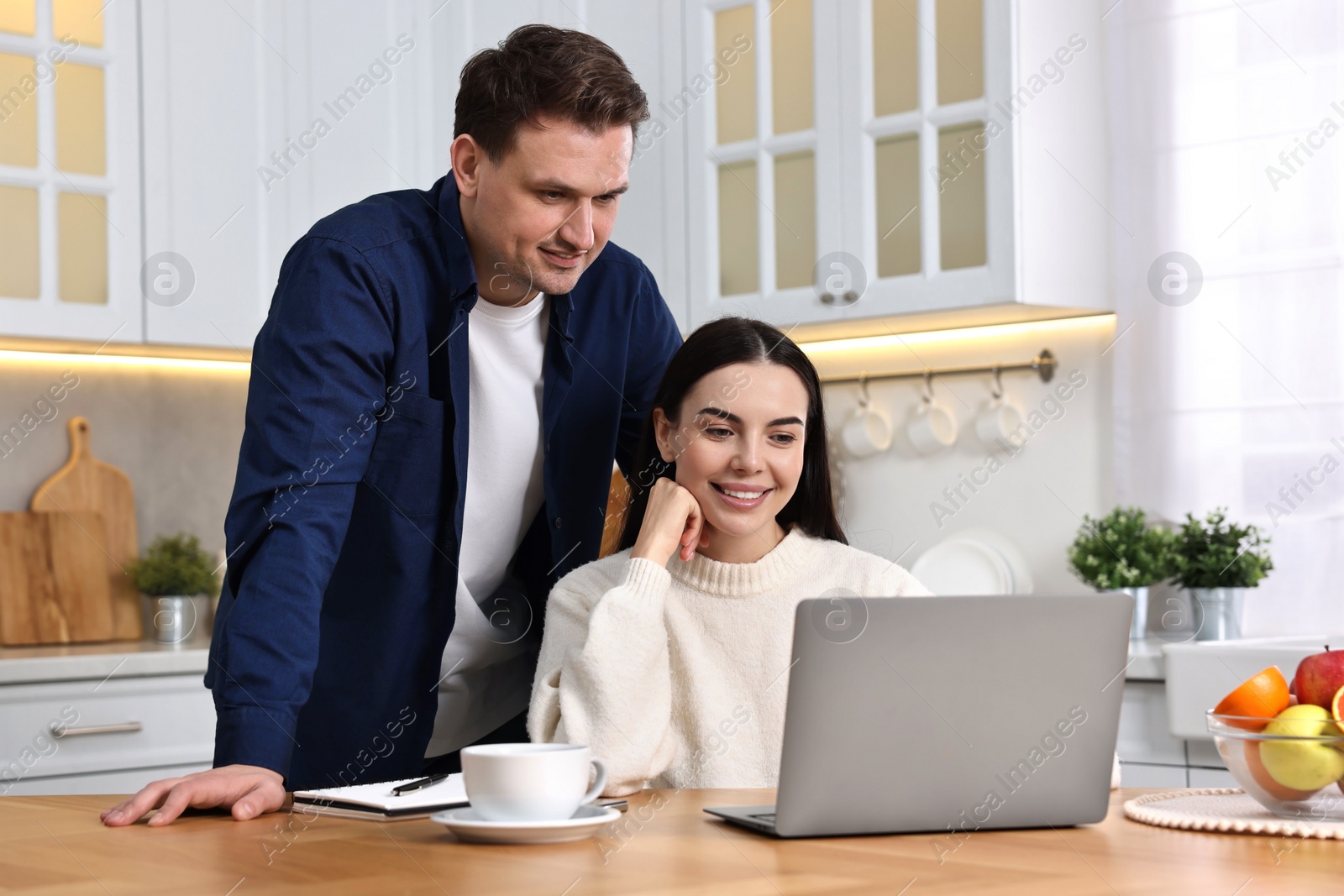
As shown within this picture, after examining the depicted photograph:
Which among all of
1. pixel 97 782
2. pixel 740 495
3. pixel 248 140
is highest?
pixel 248 140

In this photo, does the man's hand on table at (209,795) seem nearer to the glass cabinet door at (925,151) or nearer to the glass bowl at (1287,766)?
the glass bowl at (1287,766)

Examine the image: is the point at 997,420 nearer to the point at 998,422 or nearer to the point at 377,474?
the point at 998,422

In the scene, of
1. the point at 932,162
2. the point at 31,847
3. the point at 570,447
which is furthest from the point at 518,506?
the point at 932,162

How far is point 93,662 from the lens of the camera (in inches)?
109

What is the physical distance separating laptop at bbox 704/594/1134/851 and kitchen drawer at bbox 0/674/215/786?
1849 millimetres

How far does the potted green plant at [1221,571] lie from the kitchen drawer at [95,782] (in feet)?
6.24

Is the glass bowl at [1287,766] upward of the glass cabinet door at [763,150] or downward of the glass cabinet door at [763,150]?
downward

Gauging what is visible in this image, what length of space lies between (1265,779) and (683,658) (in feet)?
2.60

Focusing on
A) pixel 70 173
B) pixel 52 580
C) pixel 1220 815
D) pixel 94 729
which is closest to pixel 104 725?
pixel 94 729

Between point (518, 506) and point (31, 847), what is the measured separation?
0.85m

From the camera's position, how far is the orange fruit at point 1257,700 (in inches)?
43.8

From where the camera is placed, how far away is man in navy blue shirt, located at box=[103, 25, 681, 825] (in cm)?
148

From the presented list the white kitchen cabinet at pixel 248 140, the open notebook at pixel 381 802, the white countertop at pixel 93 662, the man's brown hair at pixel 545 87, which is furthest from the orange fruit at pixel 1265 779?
the white kitchen cabinet at pixel 248 140

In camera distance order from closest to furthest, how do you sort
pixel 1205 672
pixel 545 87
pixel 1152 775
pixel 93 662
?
pixel 545 87, pixel 1205 672, pixel 1152 775, pixel 93 662
